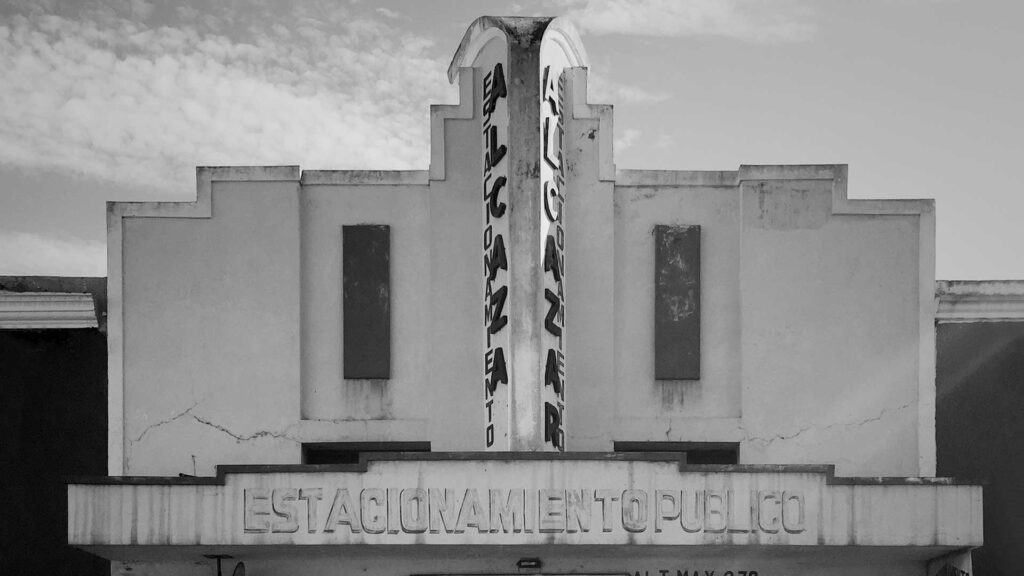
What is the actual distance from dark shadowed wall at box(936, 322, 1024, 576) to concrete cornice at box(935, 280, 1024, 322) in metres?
0.30

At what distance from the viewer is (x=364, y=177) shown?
1236 cm

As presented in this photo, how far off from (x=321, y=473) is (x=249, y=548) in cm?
134

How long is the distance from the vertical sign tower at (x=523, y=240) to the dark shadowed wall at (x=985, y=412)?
592 cm

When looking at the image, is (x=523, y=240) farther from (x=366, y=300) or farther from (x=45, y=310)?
(x=45, y=310)

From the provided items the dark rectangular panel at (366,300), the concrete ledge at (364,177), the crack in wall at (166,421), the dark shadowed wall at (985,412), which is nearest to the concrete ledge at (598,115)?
the concrete ledge at (364,177)

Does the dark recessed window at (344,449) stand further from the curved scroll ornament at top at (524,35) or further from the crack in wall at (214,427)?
the curved scroll ornament at top at (524,35)

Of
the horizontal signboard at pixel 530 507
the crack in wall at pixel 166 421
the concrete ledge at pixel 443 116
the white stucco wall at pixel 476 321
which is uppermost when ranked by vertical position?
the concrete ledge at pixel 443 116

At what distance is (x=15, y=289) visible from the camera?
13.1 meters

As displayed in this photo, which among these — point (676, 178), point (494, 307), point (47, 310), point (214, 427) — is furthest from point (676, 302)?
point (47, 310)

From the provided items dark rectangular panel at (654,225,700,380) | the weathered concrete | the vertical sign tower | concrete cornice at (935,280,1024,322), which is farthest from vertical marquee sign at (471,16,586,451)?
concrete cornice at (935,280,1024,322)

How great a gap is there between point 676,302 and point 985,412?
5.03 meters

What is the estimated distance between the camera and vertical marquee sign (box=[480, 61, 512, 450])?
11.3 metres

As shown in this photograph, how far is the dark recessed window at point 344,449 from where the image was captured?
12.2 meters

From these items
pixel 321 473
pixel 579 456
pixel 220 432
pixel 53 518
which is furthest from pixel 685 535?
pixel 53 518
